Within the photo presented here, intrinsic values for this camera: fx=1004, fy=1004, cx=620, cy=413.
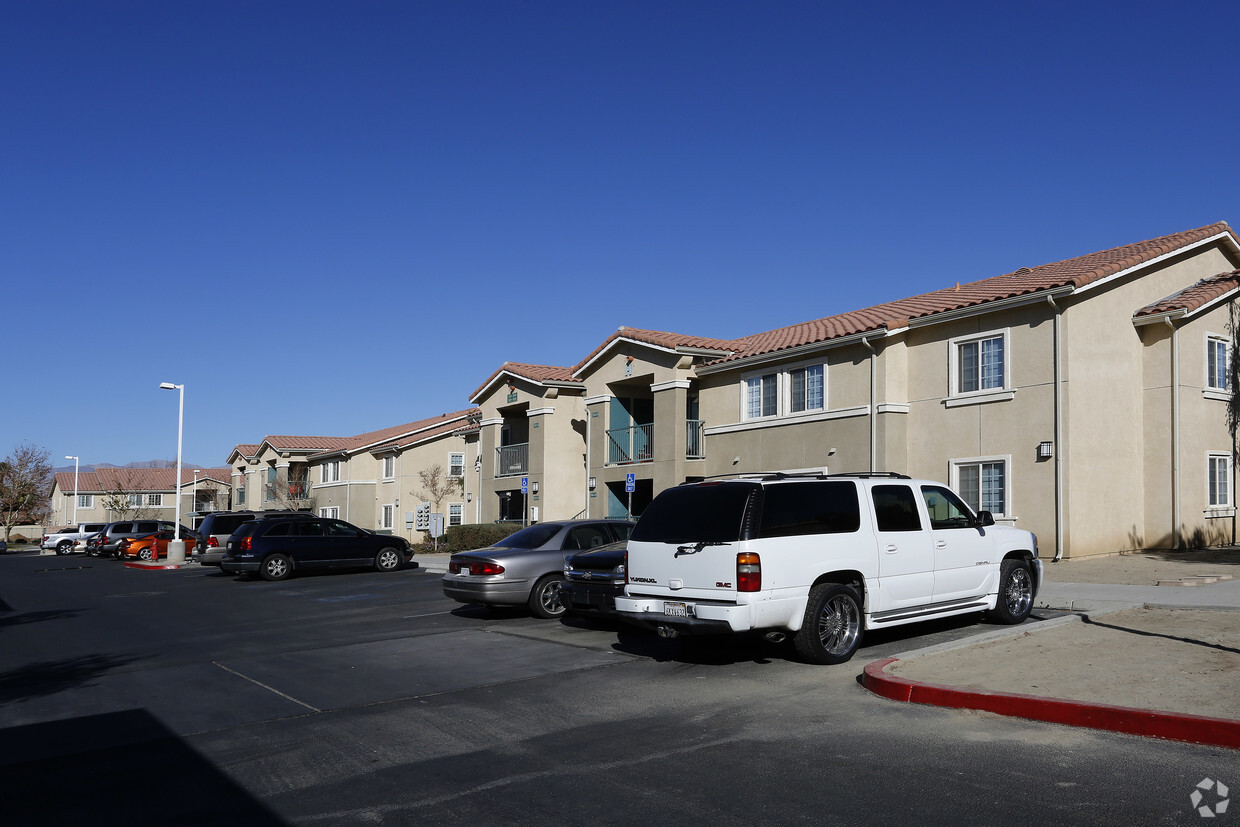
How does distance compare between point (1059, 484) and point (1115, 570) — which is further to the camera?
point (1059, 484)

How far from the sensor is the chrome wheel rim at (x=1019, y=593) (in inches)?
469

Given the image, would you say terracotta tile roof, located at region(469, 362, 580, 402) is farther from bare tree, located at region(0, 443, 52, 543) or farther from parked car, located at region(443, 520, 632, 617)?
bare tree, located at region(0, 443, 52, 543)

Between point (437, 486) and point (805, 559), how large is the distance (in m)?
37.4

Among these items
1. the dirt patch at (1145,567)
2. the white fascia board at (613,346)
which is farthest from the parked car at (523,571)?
the white fascia board at (613,346)

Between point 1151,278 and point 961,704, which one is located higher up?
point 1151,278

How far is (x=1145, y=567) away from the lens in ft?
56.7

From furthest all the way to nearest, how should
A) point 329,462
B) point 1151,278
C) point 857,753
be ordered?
point 329,462, point 1151,278, point 857,753

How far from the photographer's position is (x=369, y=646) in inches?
491

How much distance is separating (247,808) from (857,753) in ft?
12.5

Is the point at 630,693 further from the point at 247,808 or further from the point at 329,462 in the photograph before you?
the point at 329,462

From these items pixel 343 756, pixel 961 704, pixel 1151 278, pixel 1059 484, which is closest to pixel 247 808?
pixel 343 756

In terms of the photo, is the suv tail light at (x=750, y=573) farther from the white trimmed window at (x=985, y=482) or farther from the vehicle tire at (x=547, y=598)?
the white trimmed window at (x=985, y=482)

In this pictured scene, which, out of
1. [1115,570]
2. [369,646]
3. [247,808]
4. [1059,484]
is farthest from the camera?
[1059,484]

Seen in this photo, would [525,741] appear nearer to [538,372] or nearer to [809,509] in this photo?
[809,509]
